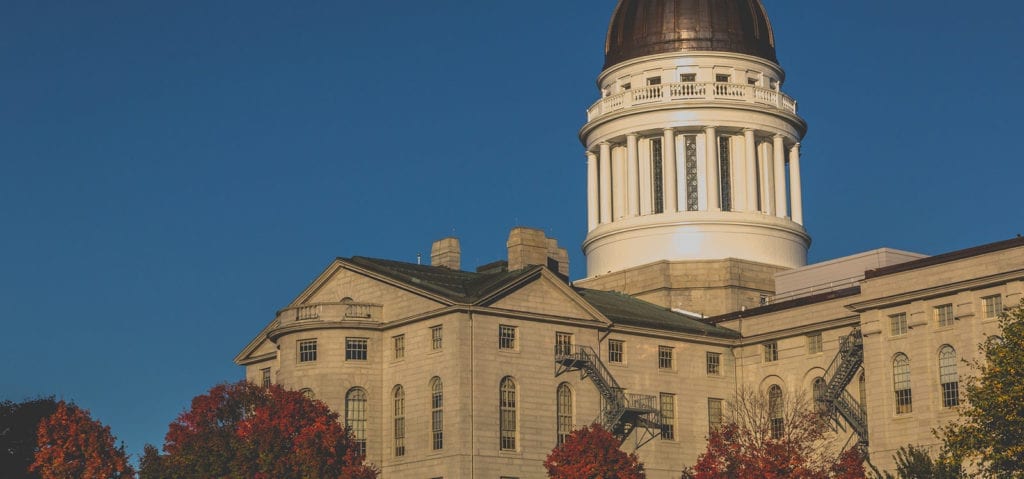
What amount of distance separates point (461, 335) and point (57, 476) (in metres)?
25.6

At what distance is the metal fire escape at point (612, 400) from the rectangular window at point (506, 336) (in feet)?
8.69

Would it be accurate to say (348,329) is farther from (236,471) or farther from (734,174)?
(734,174)

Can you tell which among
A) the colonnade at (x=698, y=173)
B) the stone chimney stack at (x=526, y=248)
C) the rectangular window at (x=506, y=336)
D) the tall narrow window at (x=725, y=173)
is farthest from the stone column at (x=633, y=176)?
the rectangular window at (x=506, y=336)

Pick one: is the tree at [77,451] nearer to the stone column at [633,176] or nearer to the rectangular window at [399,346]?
the rectangular window at [399,346]

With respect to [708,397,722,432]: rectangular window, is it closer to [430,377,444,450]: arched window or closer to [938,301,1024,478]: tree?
[430,377,444,450]: arched window

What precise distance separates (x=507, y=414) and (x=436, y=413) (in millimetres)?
3376

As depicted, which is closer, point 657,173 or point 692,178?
point 692,178

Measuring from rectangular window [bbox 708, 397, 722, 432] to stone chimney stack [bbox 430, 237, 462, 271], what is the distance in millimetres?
16116

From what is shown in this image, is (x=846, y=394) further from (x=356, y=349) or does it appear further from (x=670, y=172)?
(x=356, y=349)

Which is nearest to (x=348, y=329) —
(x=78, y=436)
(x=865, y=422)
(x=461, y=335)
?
(x=461, y=335)

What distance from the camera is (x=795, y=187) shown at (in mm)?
116938

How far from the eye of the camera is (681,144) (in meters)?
114

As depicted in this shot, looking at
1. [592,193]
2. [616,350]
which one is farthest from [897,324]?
[592,193]

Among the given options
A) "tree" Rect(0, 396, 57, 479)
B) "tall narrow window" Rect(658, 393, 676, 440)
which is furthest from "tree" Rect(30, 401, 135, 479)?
"tall narrow window" Rect(658, 393, 676, 440)
